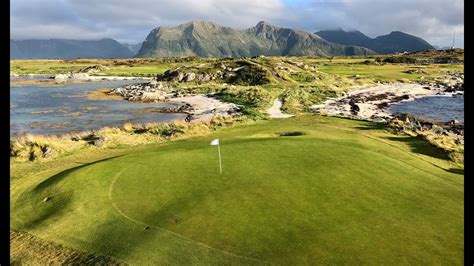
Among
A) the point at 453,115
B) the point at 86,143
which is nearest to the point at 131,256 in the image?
the point at 86,143

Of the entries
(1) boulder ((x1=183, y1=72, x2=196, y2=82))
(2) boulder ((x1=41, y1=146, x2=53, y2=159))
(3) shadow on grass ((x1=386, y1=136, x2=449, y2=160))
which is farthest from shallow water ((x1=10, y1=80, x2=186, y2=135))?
(3) shadow on grass ((x1=386, y1=136, x2=449, y2=160))

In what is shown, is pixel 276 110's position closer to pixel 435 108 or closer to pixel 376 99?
pixel 376 99

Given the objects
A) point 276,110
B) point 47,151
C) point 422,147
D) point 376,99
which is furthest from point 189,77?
point 422,147

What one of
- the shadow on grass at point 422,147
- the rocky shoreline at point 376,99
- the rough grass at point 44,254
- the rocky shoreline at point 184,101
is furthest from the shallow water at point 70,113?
the rough grass at point 44,254

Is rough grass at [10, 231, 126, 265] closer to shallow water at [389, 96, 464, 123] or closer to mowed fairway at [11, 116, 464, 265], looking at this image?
mowed fairway at [11, 116, 464, 265]

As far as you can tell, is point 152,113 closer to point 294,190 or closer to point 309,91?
point 309,91

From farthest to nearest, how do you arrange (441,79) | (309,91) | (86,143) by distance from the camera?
(441,79), (309,91), (86,143)
